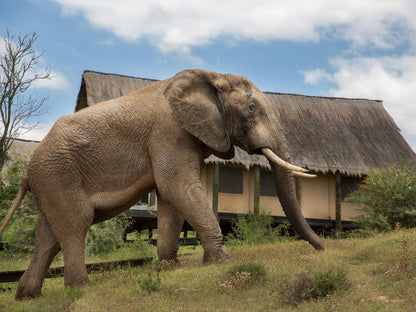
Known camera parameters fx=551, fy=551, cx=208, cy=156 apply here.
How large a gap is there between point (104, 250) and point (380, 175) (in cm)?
793

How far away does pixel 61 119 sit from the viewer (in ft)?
26.4

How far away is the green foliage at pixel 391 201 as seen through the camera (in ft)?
45.6

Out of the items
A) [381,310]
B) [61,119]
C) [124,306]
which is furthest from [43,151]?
[381,310]

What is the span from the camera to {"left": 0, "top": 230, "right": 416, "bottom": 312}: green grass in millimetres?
5973

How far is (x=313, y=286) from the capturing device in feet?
20.2

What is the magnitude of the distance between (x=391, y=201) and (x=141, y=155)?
861 centimetres

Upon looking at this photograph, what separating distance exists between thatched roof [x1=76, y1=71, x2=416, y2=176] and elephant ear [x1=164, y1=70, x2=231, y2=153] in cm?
917

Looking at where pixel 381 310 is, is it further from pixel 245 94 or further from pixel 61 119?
pixel 61 119

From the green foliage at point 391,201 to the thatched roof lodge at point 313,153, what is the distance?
4097mm

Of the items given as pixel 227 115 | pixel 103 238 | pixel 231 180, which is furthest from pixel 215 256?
pixel 231 180

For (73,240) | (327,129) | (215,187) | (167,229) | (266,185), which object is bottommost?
(73,240)

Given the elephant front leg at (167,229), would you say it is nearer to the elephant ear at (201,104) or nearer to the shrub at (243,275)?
the elephant ear at (201,104)

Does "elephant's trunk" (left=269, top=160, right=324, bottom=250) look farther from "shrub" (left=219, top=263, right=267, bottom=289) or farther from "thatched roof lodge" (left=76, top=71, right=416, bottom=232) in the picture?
"thatched roof lodge" (left=76, top=71, right=416, bottom=232)

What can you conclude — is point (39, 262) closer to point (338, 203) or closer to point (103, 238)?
point (103, 238)
